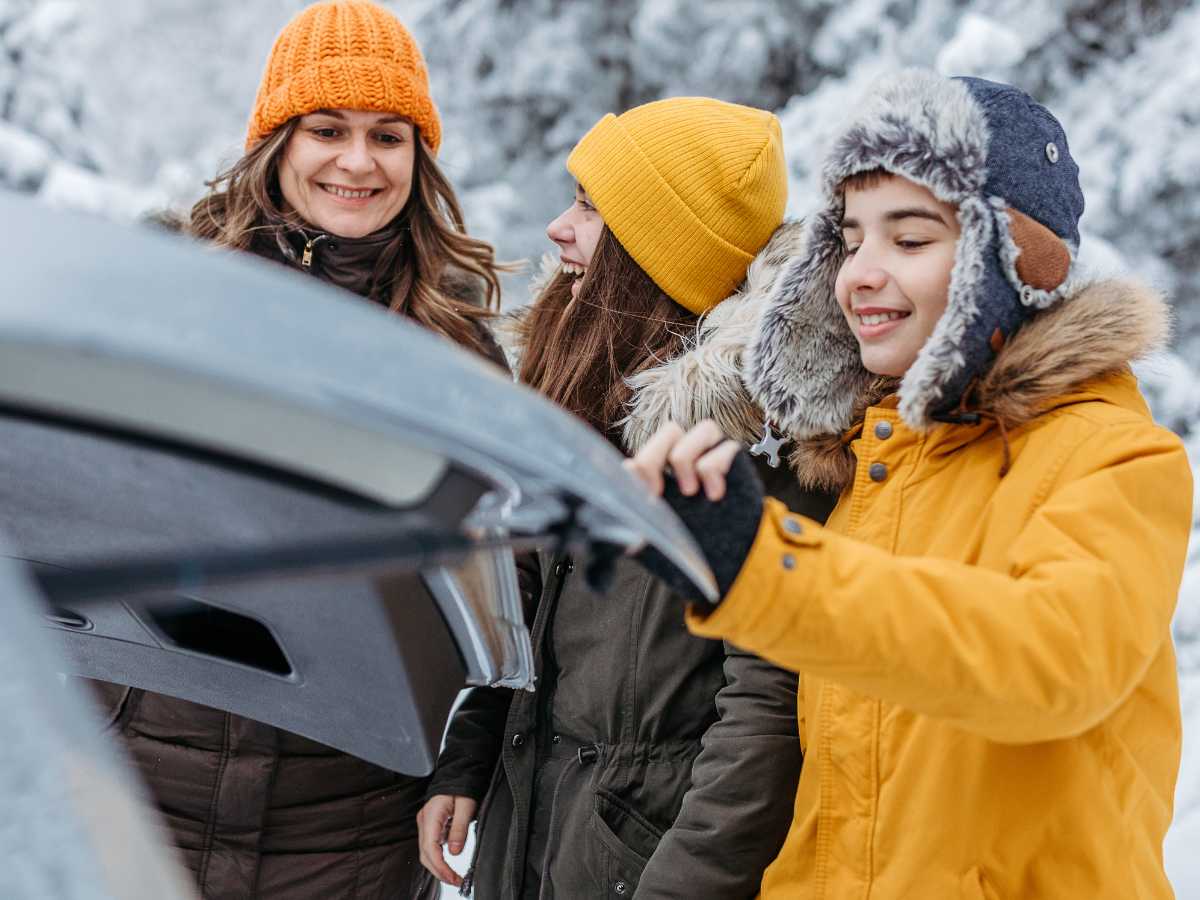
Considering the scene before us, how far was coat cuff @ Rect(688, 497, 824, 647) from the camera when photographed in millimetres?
1552

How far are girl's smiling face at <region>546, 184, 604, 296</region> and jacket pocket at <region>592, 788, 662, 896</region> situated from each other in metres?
1.12

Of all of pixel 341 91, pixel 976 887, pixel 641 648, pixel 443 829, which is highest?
pixel 341 91

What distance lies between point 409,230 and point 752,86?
17.3 ft

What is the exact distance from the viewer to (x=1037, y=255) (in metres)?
1.99

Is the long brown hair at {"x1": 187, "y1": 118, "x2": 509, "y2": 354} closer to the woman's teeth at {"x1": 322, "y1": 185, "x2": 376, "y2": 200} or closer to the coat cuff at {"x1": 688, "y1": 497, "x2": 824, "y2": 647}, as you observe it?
the woman's teeth at {"x1": 322, "y1": 185, "x2": 376, "y2": 200}

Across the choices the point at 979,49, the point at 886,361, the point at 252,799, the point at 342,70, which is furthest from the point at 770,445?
the point at 979,49

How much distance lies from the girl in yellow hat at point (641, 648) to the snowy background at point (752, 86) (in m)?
3.29

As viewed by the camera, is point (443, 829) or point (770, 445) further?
point (443, 829)

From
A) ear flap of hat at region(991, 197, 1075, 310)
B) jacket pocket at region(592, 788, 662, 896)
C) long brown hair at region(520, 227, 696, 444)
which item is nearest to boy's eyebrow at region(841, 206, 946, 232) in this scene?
ear flap of hat at region(991, 197, 1075, 310)

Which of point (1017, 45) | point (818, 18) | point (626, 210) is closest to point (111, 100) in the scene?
point (818, 18)

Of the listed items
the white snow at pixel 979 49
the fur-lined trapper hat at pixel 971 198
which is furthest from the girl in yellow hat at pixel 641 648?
the white snow at pixel 979 49

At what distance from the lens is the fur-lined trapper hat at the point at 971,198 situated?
1956mm

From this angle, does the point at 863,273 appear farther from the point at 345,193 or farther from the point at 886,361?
the point at 345,193

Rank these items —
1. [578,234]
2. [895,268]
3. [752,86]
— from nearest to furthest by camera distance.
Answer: [895,268] < [578,234] < [752,86]
